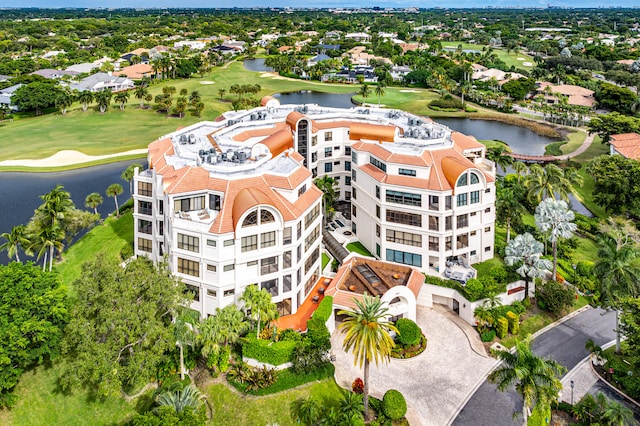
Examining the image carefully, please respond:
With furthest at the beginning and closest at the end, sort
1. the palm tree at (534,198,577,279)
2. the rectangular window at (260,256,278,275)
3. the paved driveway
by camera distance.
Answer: the palm tree at (534,198,577,279), the rectangular window at (260,256,278,275), the paved driveway

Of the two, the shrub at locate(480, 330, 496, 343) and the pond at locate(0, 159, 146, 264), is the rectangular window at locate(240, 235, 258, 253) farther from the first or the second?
the pond at locate(0, 159, 146, 264)

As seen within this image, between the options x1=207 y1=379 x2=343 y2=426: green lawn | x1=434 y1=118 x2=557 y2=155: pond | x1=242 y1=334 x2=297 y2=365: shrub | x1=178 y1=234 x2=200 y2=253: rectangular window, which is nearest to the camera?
x1=207 y1=379 x2=343 y2=426: green lawn

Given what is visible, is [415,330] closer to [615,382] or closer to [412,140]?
[615,382]

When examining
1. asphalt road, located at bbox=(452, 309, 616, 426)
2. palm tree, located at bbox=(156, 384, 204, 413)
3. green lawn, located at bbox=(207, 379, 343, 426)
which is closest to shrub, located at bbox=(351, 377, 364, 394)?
green lawn, located at bbox=(207, 379, 343, 426)

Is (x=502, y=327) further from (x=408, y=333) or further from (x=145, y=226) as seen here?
(x=145, y=226)

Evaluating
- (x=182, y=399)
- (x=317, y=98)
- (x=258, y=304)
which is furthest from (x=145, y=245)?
(x=317, y=98)

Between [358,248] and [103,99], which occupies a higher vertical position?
[103,99]

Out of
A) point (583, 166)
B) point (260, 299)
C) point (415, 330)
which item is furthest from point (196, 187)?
point (583, 166)
